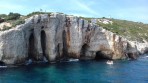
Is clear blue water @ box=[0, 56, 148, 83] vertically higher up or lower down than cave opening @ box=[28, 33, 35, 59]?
lower down

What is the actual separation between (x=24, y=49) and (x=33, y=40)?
5806 millimetres

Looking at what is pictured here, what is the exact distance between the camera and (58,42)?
268ft

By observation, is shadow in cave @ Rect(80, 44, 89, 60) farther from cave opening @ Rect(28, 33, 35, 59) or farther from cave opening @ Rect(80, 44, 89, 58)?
cave opening @ Rect(28, 33, 35, 59)

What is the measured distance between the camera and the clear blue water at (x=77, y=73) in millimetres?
58656

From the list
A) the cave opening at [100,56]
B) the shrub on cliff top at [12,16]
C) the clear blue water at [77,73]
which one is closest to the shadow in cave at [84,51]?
the cave opening at [100,56]

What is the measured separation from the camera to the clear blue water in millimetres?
58656

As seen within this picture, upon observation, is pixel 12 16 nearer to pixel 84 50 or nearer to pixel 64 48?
pixel 64 48

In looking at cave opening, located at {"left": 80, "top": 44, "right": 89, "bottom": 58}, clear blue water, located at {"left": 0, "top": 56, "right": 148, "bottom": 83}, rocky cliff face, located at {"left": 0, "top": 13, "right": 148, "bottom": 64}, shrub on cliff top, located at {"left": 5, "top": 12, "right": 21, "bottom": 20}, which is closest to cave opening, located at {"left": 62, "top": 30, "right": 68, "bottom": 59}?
rocky cliff face, located at {"left": 0, "top": 13, "right": 148, "bottom": 64}

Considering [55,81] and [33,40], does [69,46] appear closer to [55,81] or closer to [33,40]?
[33,40]

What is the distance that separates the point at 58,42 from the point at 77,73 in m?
17.8

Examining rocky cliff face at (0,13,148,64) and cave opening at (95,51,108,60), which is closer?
rocky cliff face at (0,13,148,64)

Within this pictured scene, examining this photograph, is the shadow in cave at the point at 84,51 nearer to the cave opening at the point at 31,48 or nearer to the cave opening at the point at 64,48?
the cave opening at the point at 64,48

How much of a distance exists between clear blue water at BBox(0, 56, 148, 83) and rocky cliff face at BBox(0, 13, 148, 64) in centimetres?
474

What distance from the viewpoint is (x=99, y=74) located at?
65375 mm
